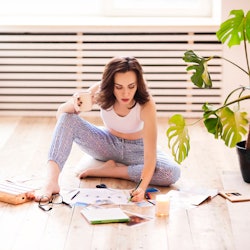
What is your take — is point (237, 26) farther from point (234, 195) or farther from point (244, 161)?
point (234, 195)

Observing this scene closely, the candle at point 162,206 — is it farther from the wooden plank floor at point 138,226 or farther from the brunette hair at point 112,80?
the brunette hair at point 112,80

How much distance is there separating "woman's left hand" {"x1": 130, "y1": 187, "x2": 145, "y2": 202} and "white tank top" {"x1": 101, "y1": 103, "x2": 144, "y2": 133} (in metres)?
0.41

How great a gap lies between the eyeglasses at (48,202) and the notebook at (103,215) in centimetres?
16

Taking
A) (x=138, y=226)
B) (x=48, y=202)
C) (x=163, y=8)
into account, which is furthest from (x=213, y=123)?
(x=163, y=8)

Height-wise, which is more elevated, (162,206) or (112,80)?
(112,80)

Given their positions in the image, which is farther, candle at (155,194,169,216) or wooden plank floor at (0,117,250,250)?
candle at (155,194,169,216)

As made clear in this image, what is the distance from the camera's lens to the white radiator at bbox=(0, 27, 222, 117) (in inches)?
205

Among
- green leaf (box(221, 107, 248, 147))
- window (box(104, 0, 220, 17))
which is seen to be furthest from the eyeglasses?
window (box(104, 0, 220, 17))

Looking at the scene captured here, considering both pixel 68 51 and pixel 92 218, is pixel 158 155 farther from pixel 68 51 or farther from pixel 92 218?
pixel 68 51

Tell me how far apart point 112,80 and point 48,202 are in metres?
0.69

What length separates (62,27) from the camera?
5.21 metres

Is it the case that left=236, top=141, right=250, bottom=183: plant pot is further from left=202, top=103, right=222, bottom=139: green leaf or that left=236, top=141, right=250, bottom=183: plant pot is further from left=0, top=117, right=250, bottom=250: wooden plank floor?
left=202, top=103, right=222, bottom=139: green leaf

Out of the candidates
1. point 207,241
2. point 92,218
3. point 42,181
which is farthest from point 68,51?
point 207,241

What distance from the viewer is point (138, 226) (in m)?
3.14
